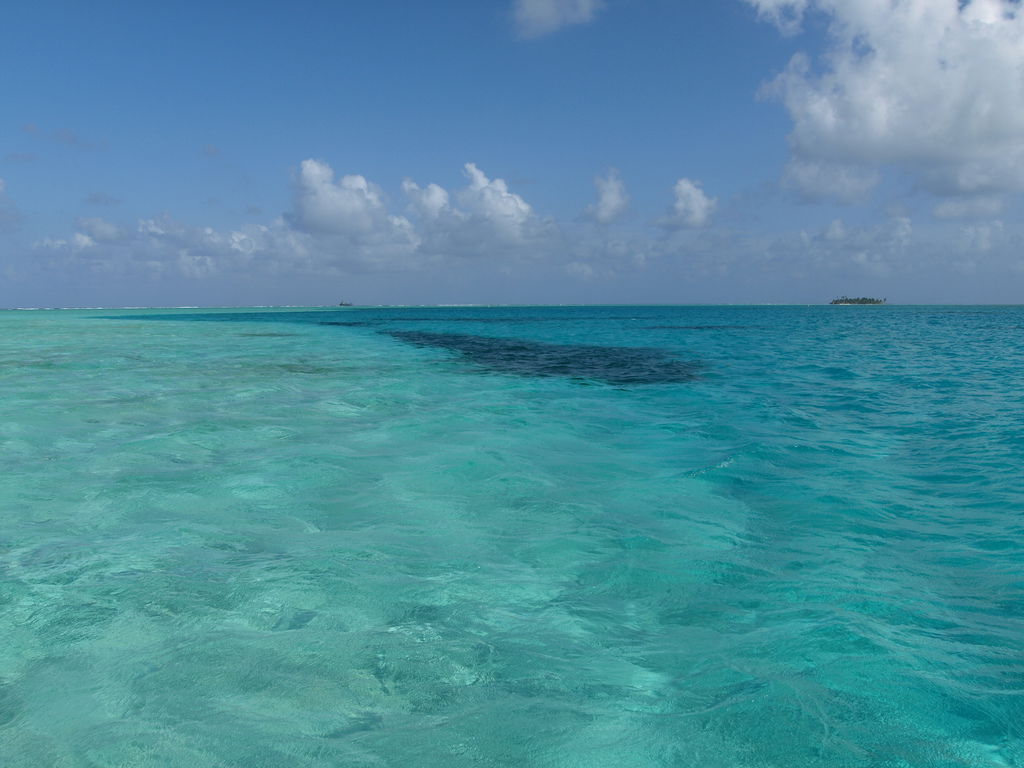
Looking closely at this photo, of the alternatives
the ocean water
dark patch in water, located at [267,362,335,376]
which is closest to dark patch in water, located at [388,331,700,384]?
dark patch in water, located at [267,362,335,376]

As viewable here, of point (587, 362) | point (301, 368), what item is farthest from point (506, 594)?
point (587, 362)

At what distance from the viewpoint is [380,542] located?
196 inches

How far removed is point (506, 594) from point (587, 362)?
733 inches

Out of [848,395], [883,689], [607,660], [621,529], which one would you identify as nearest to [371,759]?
[607,660]

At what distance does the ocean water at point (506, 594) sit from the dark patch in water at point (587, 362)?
314 inches

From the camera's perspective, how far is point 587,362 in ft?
73.6

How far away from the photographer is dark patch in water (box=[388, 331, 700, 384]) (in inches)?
703

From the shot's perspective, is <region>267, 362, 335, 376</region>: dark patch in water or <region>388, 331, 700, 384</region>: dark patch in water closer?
<region>267, 362, 335, 376</region>: dark patch in water

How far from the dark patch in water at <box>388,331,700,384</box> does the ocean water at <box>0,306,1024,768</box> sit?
799cm

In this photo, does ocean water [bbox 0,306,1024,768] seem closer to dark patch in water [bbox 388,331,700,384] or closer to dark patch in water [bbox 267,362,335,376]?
dark patch in water [bbox 267,362,335,376]

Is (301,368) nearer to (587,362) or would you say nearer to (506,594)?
(587,362)

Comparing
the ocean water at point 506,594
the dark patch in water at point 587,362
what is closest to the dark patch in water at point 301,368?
the dark patch in water at point 587,362

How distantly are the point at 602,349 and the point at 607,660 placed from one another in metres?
26.1

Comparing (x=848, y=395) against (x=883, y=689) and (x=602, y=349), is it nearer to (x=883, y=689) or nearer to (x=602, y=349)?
(x=883, y=689)
